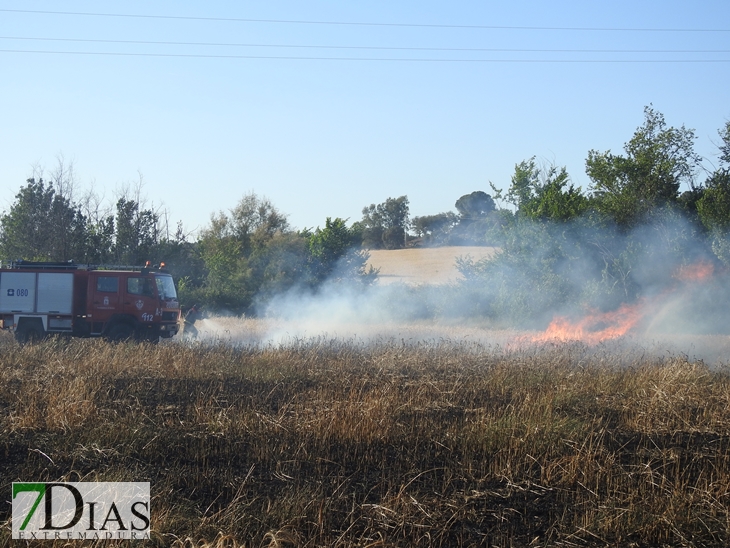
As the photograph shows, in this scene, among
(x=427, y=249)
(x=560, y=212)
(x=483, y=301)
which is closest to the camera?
(x=560, y=212)

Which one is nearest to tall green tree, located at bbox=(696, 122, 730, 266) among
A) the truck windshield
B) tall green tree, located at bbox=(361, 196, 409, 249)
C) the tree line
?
the tree line

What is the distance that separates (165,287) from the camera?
63.1 ft

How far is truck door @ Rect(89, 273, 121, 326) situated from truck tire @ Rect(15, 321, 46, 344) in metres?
1.57

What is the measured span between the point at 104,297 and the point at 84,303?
2.66ft

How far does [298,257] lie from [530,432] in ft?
88.8

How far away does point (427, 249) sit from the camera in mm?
71875

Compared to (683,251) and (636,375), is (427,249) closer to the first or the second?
(683,251)

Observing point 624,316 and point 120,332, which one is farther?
point 624,316

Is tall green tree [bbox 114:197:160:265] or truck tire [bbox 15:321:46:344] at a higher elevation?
tall green tree [bbox 114:197:160:265]

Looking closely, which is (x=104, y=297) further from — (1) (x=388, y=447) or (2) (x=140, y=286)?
(1) (x=388, y=447)

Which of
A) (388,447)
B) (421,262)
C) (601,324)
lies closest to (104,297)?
(388,447)

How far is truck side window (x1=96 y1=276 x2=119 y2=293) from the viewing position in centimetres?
1861

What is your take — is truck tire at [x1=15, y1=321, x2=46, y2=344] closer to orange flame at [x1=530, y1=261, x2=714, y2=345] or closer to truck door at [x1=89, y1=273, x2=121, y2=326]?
truck door at [x1=89, y1=273, x2=121, y2=326]

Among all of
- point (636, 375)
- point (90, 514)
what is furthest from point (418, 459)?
point (636, 375)
